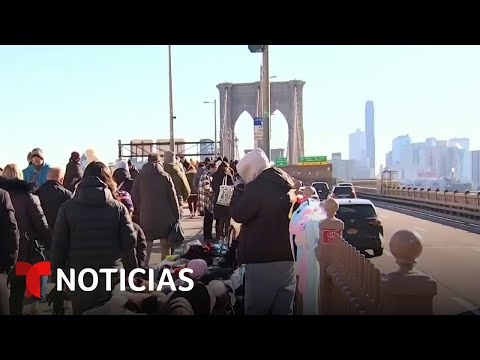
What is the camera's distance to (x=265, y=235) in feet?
13.3

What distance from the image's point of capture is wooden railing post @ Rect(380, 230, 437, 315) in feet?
8.82

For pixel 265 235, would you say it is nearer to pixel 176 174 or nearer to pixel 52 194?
pixel 52 194

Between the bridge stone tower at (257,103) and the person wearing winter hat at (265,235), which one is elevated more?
the bridge stone tower at (257,103)

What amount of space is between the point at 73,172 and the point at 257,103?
13.4m

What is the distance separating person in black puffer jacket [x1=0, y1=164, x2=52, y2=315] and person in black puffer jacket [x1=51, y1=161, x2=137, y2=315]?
92 centimetres

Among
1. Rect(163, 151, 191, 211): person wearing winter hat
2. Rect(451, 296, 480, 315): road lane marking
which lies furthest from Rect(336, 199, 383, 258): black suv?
Rect(163, 151, 191, 211): person wearing winter hat

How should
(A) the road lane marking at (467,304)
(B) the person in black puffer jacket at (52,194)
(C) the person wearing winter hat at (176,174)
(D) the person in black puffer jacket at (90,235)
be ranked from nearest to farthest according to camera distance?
(D) the person in black puffer jacket at (90,235) → (B) the person in black puffer jacket at (52,194) → (A) the road lane marking at (467,304) → (C) the person wearing winter hat at (176,174)

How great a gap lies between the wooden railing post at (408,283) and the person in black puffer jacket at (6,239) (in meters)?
2.43

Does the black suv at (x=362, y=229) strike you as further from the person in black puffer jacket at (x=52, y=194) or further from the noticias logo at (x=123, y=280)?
the noticias logo at (x=123, y=280)

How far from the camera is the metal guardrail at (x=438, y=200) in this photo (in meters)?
20.6

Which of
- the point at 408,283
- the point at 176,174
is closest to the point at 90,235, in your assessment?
the point at 408,283

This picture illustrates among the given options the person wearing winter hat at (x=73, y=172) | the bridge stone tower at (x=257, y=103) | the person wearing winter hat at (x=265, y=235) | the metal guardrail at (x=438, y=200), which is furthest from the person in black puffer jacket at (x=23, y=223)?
the metal guardrail at (x=438, y=200)

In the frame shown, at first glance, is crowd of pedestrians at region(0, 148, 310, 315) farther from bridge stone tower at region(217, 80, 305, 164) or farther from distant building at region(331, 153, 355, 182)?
distant building at region(331, 153, 355, 182)
